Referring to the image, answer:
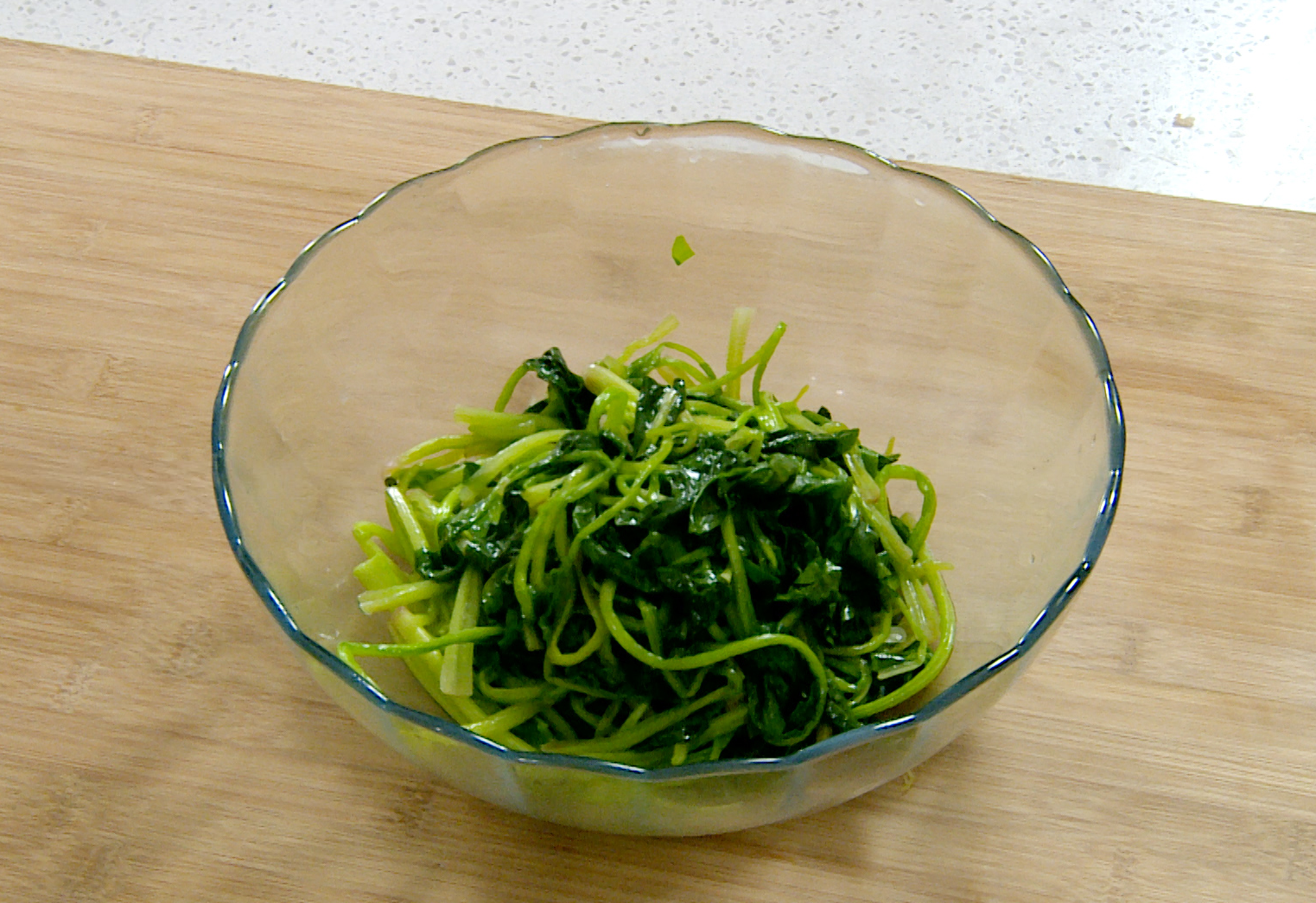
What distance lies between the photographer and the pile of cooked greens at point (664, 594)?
4.00 feet

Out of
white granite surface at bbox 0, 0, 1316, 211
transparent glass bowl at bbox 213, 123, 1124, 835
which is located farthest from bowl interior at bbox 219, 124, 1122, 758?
white granite surface at bbox 0, 0, 1316, 211

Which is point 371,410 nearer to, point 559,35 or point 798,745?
point 798,745

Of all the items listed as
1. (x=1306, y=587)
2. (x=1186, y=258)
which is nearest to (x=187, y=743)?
(x=1306, y=587)

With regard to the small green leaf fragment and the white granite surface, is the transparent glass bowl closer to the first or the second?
the small green leaf fragment

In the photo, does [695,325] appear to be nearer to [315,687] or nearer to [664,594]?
[664,594]

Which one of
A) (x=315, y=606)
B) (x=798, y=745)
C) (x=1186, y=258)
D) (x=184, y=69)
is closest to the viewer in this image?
(x=798, y=745)

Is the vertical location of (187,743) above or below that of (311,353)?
below

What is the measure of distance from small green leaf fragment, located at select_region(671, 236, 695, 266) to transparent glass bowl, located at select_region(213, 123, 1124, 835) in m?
0.03

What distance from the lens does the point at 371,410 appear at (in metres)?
1.55

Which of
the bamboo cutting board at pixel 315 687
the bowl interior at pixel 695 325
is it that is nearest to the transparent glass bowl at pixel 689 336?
the bowl interior at pixel 695 325

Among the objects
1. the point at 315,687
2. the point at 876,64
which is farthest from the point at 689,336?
the point at 876,64

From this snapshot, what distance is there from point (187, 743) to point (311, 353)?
48 cm

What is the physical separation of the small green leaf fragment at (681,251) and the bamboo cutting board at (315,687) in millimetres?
442

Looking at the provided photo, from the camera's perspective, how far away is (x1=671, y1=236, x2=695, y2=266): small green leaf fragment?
159cm
